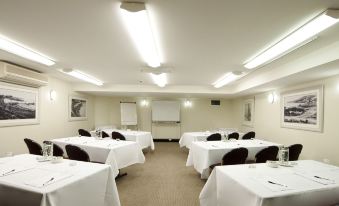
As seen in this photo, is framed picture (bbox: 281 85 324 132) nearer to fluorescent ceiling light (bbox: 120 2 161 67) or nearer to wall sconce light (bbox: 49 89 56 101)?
fluorescent ceiling light (bbox: 120 2 161 67)

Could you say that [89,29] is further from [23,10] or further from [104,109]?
[104,109]

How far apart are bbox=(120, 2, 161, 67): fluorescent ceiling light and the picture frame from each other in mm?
5363

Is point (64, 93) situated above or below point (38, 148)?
above

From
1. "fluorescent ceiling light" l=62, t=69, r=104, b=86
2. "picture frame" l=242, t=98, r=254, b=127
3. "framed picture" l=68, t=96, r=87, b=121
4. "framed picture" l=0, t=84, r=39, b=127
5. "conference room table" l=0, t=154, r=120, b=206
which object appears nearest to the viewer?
"conference room table" l=0, t=154, r=120, b=206

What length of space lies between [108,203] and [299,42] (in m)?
3.14

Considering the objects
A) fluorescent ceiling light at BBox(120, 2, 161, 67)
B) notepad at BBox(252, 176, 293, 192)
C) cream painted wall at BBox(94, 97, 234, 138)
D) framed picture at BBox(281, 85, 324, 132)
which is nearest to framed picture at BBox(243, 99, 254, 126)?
cream painted wall at BBox(94, 97, 234, 138)

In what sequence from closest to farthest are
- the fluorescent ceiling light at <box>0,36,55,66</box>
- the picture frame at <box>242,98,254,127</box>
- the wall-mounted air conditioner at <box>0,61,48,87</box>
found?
the fluorescent ceiling light at <box>0,36,55,66</box>
the wall-mounted air conditioner at <box>0,61,48,87</box>
the picture frame at <box>242,98,254,127</box>

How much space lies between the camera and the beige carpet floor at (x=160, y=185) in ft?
10.5

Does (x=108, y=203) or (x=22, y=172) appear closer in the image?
(x=22, y=172)

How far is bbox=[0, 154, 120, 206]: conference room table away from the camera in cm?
159

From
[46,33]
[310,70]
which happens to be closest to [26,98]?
[46,33]

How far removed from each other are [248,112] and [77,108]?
6603 mm

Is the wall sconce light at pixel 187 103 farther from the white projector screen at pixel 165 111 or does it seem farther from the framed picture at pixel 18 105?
Result: the framed picture at pixel 18 105

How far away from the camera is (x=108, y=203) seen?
2.24 metres
